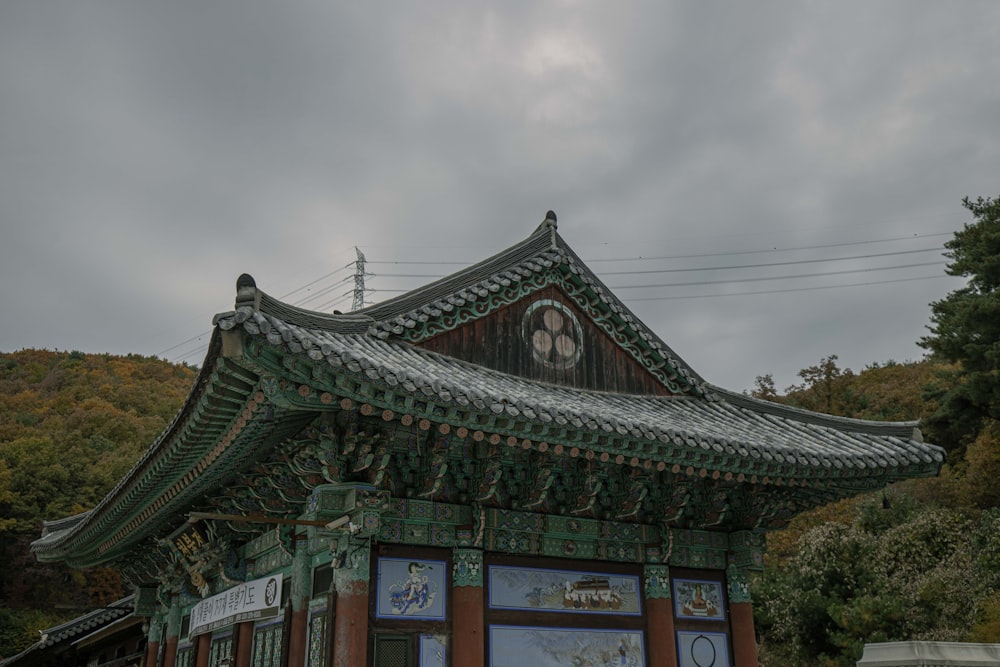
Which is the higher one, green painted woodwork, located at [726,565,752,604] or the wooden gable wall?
the wooden gable wall

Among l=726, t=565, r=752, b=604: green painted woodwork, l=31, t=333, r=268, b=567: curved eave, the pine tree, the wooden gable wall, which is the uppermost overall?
the pine tree

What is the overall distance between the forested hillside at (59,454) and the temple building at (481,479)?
25.4 m

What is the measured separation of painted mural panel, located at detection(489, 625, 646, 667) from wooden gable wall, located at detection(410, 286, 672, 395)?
363cm

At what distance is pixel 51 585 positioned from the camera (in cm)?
4462

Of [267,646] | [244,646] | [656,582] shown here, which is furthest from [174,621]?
[656,582]

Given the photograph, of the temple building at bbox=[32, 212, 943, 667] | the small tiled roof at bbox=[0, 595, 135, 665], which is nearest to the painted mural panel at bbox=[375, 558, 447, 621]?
the temple building at bbox=[32, 212, 943, 667]

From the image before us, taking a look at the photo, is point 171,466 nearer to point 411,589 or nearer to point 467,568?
point 411,589

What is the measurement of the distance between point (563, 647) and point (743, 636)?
10.5ft

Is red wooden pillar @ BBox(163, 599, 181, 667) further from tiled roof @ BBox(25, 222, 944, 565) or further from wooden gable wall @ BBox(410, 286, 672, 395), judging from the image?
wooden gable wall @ BBox(410, 286, 672, 395)

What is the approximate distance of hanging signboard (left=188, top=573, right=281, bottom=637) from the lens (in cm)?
996

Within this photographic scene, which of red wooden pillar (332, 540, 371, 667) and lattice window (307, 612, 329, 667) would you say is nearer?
red wooden pillar (332, 540, 371, 667)

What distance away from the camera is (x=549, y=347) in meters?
12.2

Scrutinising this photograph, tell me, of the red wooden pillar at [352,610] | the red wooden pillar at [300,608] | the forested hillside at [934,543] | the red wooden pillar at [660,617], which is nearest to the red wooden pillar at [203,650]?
the red wooden pillar at [300,608]

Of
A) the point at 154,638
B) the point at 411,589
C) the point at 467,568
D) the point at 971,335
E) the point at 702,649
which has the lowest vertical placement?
the point at 702,649
